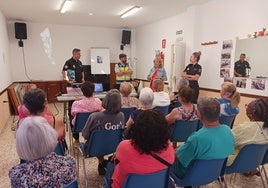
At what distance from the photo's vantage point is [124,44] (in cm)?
898

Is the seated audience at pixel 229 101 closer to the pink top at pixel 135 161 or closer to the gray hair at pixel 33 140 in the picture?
the pink top at pixel 135 161

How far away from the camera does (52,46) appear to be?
8117 millimetres

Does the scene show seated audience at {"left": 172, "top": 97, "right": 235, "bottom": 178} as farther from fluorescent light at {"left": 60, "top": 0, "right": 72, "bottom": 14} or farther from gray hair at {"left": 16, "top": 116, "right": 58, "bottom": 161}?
fluorescent light at {"left": 60, "top": 0, "right": 72, "bottom": 14}

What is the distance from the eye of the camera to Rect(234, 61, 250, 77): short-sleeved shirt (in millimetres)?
4398

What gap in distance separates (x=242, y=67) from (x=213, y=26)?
1.28 m

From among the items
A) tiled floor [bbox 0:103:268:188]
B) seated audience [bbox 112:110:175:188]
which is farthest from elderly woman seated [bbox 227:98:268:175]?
seated audience [bbox 112:110:175:188]

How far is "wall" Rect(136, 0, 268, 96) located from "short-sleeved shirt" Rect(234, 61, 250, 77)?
199 millimetres

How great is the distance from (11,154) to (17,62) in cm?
522

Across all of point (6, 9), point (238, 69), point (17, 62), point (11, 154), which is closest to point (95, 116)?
point (11, 154)

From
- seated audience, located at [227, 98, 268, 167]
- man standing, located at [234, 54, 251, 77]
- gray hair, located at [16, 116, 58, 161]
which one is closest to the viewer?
gray hair, located at [16, 116, 58, 161]

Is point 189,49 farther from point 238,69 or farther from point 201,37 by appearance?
point 238,69

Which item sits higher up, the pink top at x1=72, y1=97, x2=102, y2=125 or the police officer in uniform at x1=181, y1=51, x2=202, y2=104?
the police officer in uniform at x1=181, y1=51, x2=202, y2=104

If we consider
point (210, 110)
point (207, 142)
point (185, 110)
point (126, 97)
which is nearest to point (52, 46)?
point (126, 97)

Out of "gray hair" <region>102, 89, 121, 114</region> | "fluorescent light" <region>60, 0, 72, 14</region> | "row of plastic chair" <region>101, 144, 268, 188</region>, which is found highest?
"fluorescent light" <region>60, 0, 72, 14</region>
